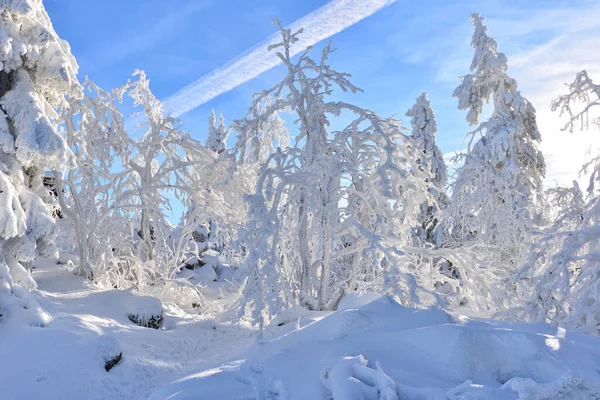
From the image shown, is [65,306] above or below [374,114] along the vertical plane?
below

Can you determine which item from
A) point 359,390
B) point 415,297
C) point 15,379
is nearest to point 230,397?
point 359,390

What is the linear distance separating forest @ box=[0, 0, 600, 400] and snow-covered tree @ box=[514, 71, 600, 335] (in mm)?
38

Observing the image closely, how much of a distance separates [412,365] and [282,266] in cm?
611

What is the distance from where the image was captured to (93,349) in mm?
6453

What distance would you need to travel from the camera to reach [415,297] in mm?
5879

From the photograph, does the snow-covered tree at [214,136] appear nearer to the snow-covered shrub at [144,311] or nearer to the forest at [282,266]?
the forest at [282,266]

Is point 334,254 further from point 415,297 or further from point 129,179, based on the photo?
point 129,179

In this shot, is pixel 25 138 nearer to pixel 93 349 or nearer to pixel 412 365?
pixel 93 349

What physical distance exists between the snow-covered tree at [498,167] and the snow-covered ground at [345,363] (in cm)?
1046

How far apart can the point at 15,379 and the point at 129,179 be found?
25.6 ft

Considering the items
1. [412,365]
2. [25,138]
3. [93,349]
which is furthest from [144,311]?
[412,365]

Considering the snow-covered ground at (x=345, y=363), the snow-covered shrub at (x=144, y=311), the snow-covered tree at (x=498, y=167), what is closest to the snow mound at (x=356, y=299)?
the snow-covered ground at (x=345, y=363)

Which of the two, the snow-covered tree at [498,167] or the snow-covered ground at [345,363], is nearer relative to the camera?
the snow-covered ground at [345,363]

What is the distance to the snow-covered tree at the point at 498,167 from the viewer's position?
1555 centimetres
